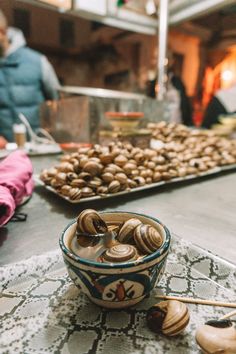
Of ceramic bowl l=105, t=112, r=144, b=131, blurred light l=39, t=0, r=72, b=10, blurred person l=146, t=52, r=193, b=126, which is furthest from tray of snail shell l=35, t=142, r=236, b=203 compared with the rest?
blurred person l=146, t=52, r=193, b=126

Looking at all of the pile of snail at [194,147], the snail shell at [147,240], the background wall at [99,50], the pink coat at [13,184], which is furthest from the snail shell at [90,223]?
the background wall at [99,50]

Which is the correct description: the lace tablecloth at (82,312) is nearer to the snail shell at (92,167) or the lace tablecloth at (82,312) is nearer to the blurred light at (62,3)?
the snail shell at (92,167)

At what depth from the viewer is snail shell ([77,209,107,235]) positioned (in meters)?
0.67

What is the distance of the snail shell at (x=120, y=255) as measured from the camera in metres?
0.56

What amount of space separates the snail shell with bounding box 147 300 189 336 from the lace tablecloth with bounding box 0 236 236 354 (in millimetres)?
22

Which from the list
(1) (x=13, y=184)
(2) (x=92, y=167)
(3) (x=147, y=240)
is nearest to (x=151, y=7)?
(2) (x=92, y=167)

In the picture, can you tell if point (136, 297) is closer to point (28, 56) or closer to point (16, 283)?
point (16, 283)

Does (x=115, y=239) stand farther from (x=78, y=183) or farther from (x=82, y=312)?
(x=78, y=183)

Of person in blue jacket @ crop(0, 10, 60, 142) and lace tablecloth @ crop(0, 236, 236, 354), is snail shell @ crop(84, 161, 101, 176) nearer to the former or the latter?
lace tablecloth @ crop(0, 236, 236, 354)

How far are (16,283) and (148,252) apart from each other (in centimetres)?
37

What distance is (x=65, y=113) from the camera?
2594 mm

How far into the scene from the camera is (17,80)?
11.5ft

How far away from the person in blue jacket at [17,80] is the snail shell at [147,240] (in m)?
3.28

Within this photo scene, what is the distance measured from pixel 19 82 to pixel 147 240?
347 centimetres
